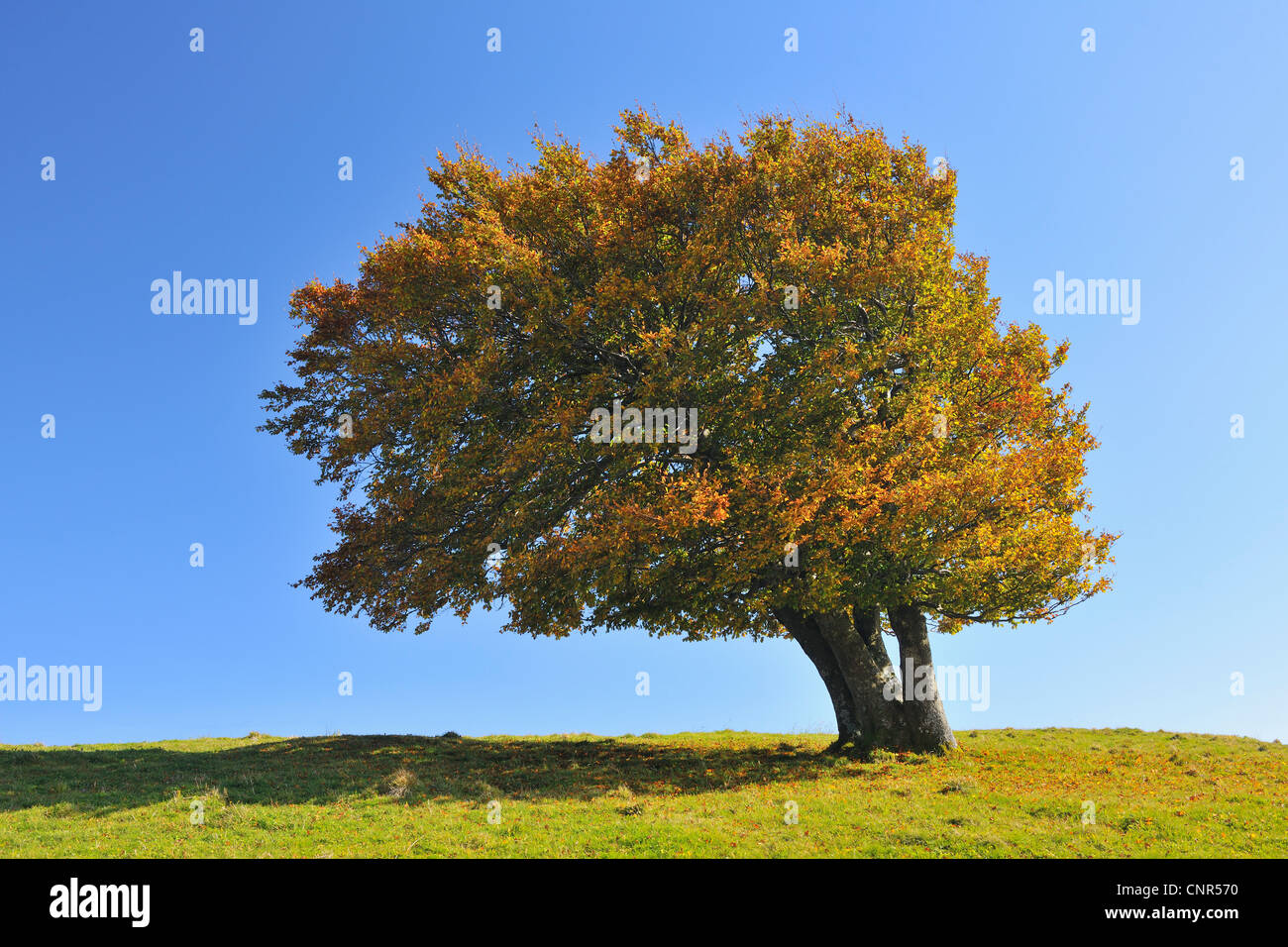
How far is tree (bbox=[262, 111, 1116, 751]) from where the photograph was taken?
68.8 ft

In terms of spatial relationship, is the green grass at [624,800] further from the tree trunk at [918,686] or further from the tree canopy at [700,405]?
the tree canopy at [700,405]

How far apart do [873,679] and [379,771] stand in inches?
530

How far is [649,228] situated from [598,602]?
9984 millimetres

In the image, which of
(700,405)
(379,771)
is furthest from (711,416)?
(379,771)

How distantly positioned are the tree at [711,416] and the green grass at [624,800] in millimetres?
3793

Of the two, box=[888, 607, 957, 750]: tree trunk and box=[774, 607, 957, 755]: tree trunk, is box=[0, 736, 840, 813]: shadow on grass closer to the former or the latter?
box=[774, 607, 957, 755]: tree trunk

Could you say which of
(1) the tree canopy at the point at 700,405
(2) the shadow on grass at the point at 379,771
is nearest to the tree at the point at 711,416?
(1) the tree canopy at the point at 700,405

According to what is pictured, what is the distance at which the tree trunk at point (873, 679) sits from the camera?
23.9 m

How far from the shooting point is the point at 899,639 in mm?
25484

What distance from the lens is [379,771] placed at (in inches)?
835

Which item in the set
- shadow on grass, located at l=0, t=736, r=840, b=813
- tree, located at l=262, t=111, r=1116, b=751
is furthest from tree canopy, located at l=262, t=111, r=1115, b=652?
shadow on grass, located at l=0, t=736, r=840, b=813

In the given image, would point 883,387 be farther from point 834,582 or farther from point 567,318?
point 567,318

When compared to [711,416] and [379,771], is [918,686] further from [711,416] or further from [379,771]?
[379,771]
